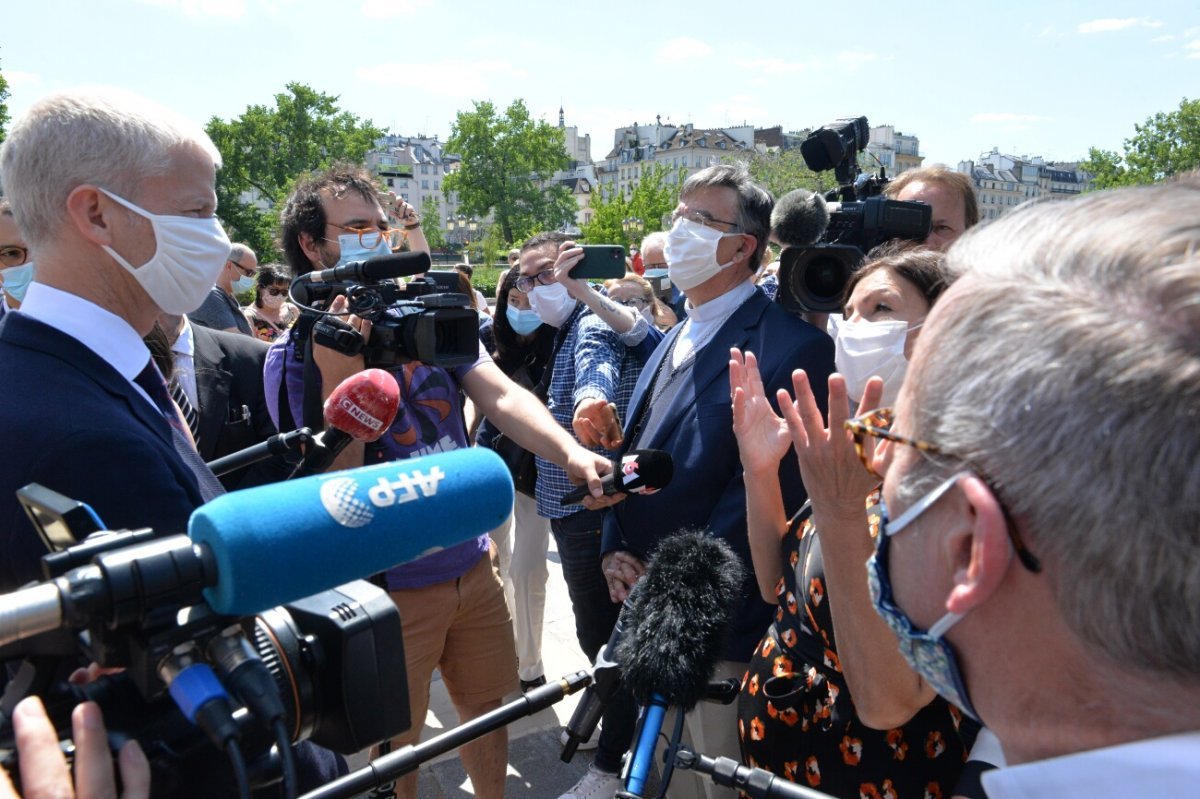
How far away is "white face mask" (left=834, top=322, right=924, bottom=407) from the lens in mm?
2098

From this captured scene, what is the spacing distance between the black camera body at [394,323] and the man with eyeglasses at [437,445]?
34cm

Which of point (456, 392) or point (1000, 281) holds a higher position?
point (1000, 281)

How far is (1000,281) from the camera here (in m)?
0.91

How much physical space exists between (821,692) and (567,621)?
3.18 metres

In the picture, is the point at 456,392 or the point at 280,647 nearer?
the point at 280,647

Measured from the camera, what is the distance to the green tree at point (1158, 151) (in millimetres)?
36312

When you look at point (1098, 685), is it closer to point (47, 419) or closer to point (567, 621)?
point (47, 419)

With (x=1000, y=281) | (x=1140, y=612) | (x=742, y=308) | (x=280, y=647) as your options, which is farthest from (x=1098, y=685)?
(x=742, y=308)

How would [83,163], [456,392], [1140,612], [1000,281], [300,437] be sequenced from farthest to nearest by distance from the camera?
[456,392] → [300,437] → [83,163] → [1000,281] → [1140,612]

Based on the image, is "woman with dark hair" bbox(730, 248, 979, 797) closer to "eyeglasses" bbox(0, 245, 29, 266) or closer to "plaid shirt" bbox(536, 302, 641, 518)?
"plaid shirt" bbox(536, 302, 641, 518)

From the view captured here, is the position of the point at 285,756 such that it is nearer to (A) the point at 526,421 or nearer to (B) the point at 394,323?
(B) the point at 394,323

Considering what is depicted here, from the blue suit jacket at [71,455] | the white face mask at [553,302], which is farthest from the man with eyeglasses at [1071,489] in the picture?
the white face mask at [553,302]

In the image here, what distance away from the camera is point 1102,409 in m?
0.78

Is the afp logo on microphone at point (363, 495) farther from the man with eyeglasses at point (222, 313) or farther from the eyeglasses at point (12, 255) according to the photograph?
the eyeglasses at point (12, 255)
